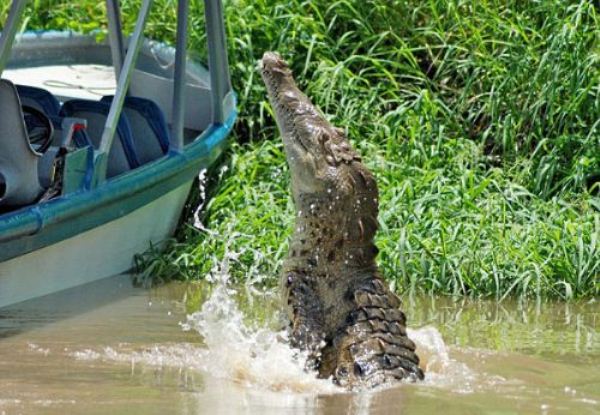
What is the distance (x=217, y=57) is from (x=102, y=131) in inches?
39.0

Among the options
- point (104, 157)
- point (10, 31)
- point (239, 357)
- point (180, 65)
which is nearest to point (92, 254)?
point (104, 157)

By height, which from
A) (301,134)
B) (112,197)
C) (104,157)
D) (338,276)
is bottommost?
(338,276)

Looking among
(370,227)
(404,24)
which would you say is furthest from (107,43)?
(370,227)

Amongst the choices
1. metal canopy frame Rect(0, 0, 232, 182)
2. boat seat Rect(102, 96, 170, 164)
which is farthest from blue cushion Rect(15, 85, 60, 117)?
metal canopy frame Rect(0, 0, 232, 182)

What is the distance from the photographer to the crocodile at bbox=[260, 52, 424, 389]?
5.33m

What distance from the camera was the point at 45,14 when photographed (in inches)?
421

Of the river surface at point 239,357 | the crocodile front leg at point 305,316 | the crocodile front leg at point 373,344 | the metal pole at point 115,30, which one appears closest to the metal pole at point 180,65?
the river surface at point 239,357

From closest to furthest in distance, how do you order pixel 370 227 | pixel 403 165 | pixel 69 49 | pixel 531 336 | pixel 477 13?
pixel 370 227 → pixel 531 336 → pixel 403 165 → pixel 477 13 → pixel 69 49

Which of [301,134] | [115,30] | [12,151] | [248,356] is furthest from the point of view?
[115,30]

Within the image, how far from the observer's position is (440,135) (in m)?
8.51

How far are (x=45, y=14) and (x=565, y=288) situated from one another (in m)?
5.15

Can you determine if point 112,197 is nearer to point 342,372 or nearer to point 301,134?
point 301,134

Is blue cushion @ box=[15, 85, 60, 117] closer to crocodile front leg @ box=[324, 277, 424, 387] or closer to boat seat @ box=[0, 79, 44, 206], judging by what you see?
boat seat @ box=[0, 79, 44, 206]

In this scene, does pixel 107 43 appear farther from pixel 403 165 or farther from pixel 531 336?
pixel 531 336
